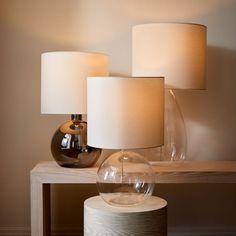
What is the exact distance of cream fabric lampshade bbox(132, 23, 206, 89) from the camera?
208 centimetres

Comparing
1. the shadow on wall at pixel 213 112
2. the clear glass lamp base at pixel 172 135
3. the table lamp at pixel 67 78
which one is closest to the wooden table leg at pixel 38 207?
the table lamp at pixel 67 78

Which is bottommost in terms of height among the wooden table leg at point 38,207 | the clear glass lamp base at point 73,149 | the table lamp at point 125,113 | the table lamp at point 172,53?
the wooden table leg at point 38,207

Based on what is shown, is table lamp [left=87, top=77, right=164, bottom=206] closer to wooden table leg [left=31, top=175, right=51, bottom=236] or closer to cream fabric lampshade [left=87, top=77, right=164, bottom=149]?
cream fabric lampshade [left=87, top=77, right=164, bottom=149]

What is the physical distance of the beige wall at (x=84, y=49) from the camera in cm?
246

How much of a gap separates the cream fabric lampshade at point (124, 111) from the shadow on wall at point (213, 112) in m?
0.80

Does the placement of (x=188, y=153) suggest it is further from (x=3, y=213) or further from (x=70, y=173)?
(x=3, y=213)

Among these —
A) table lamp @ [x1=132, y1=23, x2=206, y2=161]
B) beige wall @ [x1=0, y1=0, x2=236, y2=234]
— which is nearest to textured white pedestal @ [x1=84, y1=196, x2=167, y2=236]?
table lamp @ [x1=132, y1=23, x2=206, y2=161]

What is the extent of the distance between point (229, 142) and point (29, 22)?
1289mm

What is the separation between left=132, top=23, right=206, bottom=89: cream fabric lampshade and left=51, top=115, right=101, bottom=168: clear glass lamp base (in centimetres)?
43

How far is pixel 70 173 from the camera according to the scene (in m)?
2.13

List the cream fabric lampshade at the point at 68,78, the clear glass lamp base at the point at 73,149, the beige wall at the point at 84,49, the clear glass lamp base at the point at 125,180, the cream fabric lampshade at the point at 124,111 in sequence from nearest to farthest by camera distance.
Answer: the cream fabric lampshade at the point at 124,111 < the clear glass lamp base at the point at 125,180 < the cream fabric lampshade at the point at 68,78 < the clear glass lamp base at the point at 73,149 < the beige wall at the point at 84,49

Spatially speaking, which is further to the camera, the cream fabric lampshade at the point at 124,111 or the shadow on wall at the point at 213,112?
the shadow on wall at the point at 213,112

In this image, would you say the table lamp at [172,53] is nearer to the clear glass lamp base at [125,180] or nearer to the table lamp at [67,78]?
the table lamp at [67,78]

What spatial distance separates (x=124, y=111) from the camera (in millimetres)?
1716
